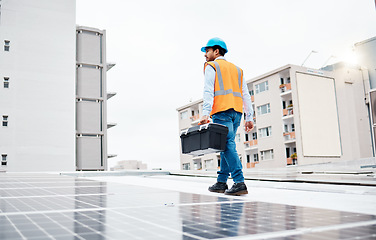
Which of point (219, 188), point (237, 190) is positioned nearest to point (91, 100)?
point (219, 188)

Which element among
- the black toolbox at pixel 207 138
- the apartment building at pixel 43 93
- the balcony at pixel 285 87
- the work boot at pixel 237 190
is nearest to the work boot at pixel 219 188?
the work boot at pixel 237 190

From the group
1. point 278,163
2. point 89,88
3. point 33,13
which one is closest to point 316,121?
point 278,163

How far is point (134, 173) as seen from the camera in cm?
1154

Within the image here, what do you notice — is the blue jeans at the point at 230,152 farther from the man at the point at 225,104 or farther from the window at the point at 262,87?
the window at the point at 262,87

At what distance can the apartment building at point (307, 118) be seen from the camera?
39969mm

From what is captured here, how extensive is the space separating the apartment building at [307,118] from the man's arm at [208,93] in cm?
3559

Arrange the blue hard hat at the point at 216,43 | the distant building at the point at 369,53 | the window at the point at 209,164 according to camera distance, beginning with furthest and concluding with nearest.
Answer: the window at the point at 209,164 < the distant building at the point at 369,53 < the blue hard hat at the point at 216,43

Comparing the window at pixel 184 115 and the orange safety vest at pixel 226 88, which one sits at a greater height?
the window at pixel 184 115

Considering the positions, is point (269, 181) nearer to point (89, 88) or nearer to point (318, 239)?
point (318, 239)

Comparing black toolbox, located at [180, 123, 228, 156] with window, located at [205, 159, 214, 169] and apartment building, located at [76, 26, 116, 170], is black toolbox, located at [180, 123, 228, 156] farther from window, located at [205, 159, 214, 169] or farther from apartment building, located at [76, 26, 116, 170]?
window, located at [205, 159, 214, 169]

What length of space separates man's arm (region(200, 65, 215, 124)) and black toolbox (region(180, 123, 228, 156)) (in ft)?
0.56

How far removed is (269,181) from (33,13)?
30.6m

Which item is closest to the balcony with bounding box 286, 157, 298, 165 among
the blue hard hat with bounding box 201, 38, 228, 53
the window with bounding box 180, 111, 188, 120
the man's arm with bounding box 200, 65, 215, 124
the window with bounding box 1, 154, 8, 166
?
the window with bounding box 180, 111, 188, 120

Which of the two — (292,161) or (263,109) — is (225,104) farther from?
(263,109)
